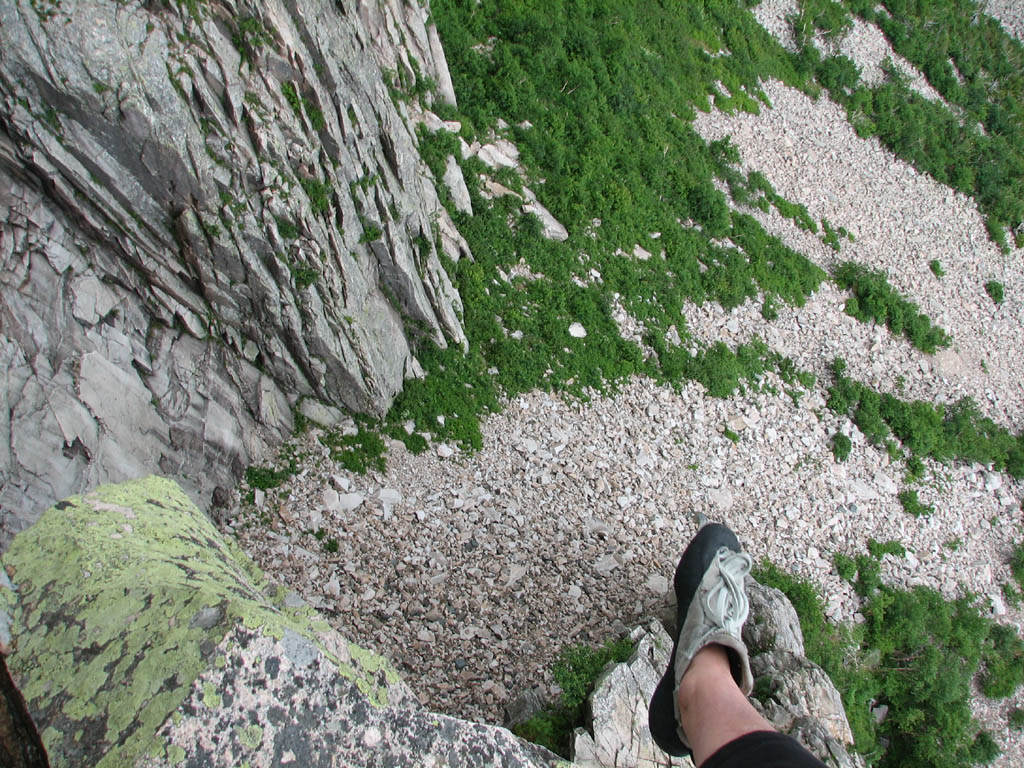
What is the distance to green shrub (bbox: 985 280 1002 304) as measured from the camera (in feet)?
80.8

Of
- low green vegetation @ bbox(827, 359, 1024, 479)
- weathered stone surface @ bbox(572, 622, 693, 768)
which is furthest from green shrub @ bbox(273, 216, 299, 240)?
low green vegetation @ bbox(827, 359, 1024, 479)

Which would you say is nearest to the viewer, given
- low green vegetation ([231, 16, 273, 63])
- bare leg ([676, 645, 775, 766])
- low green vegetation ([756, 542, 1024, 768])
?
bare leg ([676, 645, 775, 766])

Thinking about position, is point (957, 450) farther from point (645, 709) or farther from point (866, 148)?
point (645, 709)

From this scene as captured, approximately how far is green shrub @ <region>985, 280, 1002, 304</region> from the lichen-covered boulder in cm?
2820

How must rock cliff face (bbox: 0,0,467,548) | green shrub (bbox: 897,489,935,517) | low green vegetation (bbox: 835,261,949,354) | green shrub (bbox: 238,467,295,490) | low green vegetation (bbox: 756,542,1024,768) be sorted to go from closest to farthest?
rock cliff face (bbox: 0,0,467,548)
green shrub (bbox: 238,467,295,490)
low green vegetation (bbox: 756,542,1024,768)
green shrub (bbox: 897,489,935,517)
low green vegetation (bbox: 835,261,949,354)

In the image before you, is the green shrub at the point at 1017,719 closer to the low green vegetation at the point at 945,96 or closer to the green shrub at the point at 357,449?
the green shrub at the point at 357,449

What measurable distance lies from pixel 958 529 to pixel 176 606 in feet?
70.4

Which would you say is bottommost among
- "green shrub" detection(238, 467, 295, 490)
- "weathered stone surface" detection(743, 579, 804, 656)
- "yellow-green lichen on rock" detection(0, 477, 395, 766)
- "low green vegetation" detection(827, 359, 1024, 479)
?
"low green vegetation" detection(827, 359, 1024, 479)

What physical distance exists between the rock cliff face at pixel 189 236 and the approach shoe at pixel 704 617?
301 inches

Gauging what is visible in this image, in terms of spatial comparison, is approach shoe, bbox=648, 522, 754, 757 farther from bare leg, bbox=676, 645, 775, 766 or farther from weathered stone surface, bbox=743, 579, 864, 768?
weathered stone surface, bbox=743, 579, 864, 768

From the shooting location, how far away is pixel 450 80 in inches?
680

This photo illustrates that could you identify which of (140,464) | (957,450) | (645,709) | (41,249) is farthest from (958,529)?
(41,249)

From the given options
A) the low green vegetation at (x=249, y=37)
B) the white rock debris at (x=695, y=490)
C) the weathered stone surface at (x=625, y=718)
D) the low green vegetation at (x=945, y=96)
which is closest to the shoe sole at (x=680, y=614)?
the weathered stone surface at (x=625, y=718)

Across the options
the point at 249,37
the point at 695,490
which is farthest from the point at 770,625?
the point at 249,37
